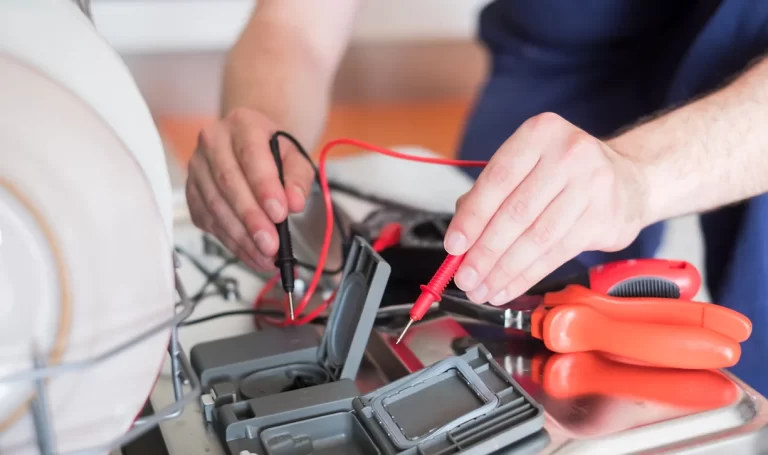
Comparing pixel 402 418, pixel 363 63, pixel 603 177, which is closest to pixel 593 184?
pixel 603 177

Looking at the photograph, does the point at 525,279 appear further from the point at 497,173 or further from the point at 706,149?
the point at 706,149

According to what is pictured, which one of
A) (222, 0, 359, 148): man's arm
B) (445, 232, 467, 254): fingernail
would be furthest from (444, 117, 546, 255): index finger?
(222, 0, 359, 148): man's arm

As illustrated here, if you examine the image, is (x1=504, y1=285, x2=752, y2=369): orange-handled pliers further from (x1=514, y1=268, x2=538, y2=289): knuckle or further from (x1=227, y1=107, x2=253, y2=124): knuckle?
(x1=227, y1=107, x2=253, y2=124): knuckle

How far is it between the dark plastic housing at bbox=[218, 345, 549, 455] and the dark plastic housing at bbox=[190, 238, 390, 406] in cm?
3

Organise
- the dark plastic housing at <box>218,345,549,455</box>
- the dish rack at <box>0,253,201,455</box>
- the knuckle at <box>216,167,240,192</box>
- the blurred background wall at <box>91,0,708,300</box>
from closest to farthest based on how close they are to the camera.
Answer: the dish rack at <box>0,253,201,455</box> < the dark plastic housing at <box>218,345,549,455</box> < the knuckle at <box>216,167,240,192</box> < the blurred background wall at <box>91,0,708,300</box>

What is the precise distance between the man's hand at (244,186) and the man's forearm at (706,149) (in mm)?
294

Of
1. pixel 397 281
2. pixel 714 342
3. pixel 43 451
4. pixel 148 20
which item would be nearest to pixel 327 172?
pixel 397 281

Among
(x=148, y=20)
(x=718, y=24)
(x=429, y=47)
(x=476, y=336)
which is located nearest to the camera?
(x=476, y=336)

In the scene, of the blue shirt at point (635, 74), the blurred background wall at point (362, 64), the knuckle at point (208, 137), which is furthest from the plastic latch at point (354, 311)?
the blurred background wall at point (362, 64)

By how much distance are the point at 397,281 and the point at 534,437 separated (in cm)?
24

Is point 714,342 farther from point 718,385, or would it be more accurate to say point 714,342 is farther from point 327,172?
point 327,172

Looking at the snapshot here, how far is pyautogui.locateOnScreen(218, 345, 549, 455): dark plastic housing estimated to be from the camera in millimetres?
464

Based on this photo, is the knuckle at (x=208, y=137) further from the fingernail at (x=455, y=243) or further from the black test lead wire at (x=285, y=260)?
the fingernail at (x=455, y=243)

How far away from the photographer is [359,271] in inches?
21.5
